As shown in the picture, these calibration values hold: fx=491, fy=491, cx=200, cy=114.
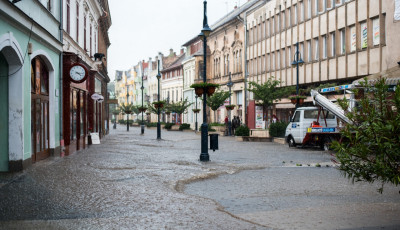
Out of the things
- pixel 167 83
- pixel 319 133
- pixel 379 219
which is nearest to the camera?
pixel 379 219

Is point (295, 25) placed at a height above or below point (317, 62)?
above

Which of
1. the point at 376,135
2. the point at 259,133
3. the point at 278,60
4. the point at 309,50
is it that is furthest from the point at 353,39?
the point at 376,135

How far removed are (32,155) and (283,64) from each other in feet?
97.1

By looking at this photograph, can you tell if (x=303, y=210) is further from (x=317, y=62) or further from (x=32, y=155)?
(x=317, y=62)

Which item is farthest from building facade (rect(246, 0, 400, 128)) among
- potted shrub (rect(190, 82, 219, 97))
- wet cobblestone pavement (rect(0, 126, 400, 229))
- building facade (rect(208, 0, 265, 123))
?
wet cobblestone pavement (rect(0, 126, 400, 229))

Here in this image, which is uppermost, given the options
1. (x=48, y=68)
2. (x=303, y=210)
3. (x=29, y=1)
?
(x=29, y=1)

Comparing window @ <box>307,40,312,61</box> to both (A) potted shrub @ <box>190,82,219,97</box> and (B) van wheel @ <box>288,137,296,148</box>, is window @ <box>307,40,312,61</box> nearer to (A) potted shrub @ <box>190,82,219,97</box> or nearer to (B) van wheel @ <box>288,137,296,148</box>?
(B) van wheel @ <box>288,137,296,148</box>

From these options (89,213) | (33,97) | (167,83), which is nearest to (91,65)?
(33,97)

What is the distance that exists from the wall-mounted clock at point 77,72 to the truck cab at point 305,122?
9.82 meters

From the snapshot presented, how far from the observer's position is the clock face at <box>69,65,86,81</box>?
18.6 m

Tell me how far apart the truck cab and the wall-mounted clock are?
982 centimetres

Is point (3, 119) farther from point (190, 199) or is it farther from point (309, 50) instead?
point (309, 50)

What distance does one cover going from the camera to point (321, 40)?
34.2m

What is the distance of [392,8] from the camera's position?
25.2 meters
